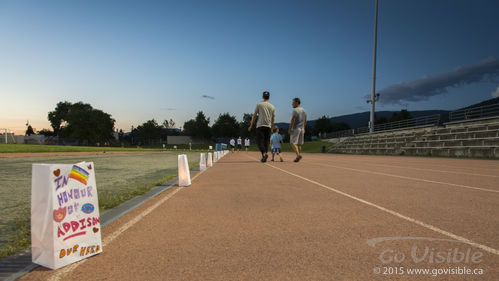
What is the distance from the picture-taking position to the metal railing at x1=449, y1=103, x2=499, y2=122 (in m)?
22.9

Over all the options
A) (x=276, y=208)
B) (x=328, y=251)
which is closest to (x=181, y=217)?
(x=276, y=208)

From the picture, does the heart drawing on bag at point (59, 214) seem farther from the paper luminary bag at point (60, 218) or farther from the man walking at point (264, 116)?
the man walking at point (264, 116)

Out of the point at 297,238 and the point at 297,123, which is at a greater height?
the point at 297,123

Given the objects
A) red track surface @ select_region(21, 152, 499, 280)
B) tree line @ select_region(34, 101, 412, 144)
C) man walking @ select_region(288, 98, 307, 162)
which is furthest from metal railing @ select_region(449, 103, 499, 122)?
tree line @ select_region(34, 101, 412, 144)

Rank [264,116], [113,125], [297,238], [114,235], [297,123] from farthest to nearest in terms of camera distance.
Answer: [113,125] → [297,123] → [264,116] → [114,235] → [297,238]

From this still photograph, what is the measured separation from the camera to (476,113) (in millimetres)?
24953

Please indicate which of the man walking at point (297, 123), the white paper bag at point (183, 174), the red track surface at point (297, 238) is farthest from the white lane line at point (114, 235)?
the man walking at point (297, 123)

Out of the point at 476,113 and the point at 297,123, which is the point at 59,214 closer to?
the point at 297,123

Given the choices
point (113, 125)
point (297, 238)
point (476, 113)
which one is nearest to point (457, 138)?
point (476, 113)

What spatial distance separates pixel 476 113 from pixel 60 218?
30.4 metres

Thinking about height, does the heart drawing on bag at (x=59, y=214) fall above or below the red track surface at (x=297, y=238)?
above

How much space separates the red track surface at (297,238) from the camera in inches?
88.7

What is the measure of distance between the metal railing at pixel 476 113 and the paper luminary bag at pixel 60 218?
28.0m

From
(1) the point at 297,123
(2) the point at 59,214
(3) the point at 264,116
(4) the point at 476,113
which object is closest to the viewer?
(2) the point at 59,214
